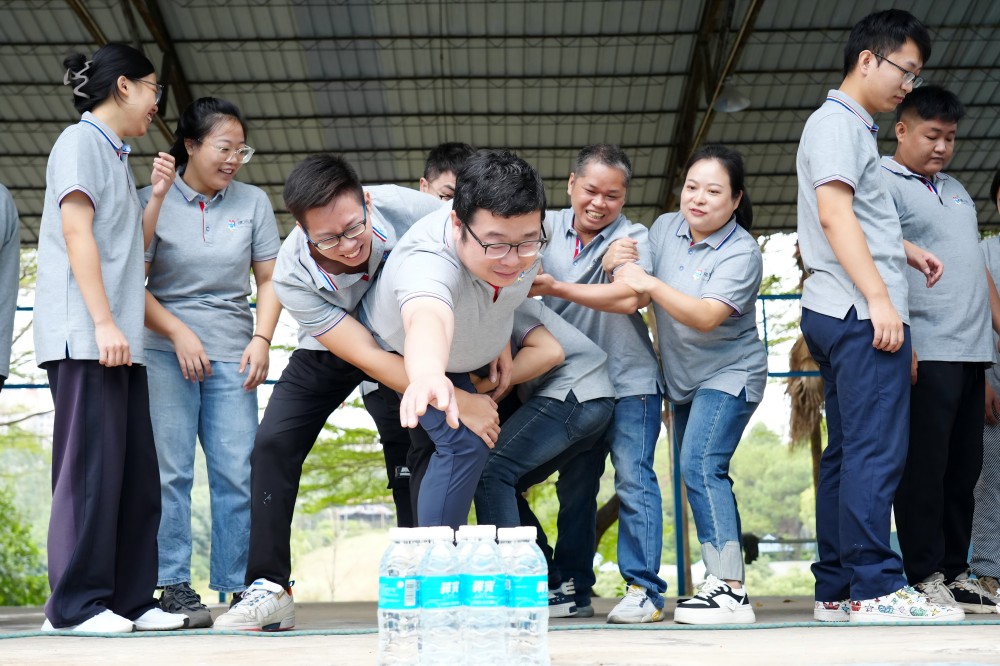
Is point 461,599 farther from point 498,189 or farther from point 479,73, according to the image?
point 479,73

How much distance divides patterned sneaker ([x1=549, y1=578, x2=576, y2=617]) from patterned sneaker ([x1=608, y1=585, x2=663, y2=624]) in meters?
0.34

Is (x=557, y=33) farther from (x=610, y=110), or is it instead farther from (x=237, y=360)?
(x=237, y=360)

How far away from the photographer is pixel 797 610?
3.71 metres

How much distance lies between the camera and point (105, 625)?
8.31 feet

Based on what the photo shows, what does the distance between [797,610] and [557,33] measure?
763cm

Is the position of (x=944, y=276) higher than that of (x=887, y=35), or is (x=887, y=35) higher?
(x=887, y=35)

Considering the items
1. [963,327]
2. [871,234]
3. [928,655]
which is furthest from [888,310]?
[928,655]

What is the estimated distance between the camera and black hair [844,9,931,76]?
9.27ft

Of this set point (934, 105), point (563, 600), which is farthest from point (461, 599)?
point (934, 105)

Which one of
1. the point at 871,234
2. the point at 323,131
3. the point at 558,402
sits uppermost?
the point at 323,131

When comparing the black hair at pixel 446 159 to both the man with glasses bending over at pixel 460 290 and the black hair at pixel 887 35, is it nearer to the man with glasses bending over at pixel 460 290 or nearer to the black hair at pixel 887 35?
the man with glasses bending over at pixel 460 290

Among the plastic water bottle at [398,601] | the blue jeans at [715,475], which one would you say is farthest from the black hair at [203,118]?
the plastic water bottle at [398,601]

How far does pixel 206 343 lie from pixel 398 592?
171 centimetres

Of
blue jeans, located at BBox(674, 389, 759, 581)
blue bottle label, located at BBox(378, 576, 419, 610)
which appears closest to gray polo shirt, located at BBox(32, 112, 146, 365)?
blue bottle label, located at BBox(378, 576, 419, 610)
